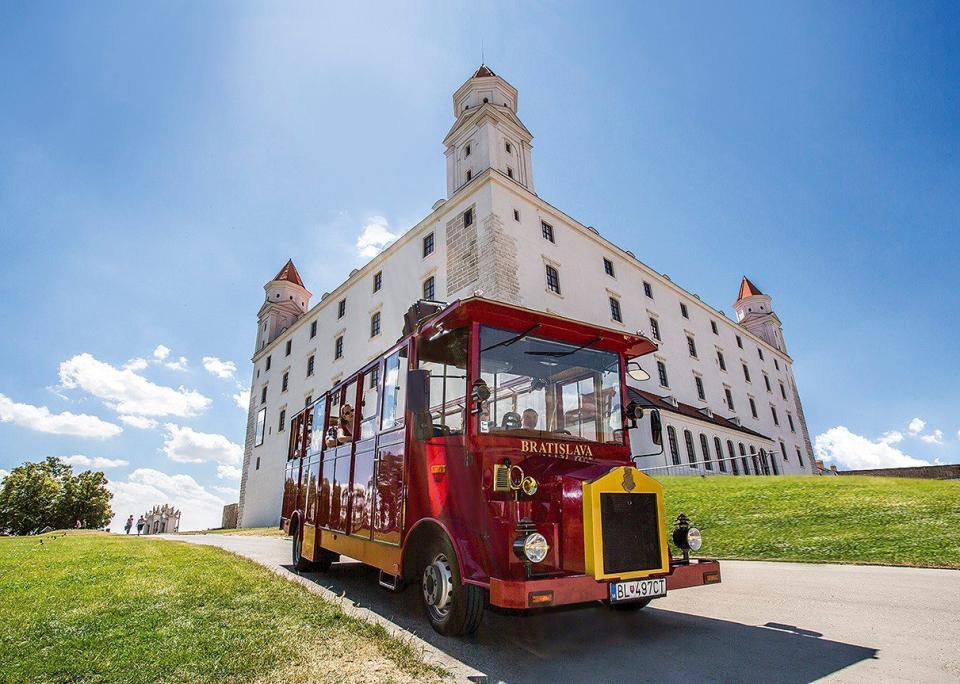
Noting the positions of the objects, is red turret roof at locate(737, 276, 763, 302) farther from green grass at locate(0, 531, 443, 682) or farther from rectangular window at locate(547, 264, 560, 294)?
green grass at locate(0, 531, 443, 682)

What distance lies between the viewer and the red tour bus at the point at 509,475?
427 centimetres

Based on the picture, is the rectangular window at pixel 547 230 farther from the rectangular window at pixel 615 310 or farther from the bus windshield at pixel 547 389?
the bus windshield at pixel 547 389

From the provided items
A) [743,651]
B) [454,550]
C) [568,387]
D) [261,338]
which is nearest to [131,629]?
[454,550]

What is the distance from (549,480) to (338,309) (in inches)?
1271

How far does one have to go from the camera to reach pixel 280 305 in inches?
1731

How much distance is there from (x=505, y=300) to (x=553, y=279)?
23.0 feet

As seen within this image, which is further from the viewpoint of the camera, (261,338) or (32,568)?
(261,338)

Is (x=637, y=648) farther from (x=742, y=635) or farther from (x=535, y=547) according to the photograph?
(x=535, y=547)

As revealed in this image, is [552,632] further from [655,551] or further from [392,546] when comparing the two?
[392,546]

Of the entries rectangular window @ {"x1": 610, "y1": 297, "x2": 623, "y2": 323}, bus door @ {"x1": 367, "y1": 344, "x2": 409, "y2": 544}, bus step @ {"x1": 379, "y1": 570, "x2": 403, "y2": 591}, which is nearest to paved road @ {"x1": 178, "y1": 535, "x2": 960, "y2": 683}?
bus step @ {"x1": 379, "y1": 570, "x2": 403, "y2": 591}

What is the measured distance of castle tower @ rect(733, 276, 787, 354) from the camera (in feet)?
172

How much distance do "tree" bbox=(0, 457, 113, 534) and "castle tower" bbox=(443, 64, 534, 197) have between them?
1467 inches

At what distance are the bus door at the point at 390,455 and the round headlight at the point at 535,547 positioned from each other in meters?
1.90

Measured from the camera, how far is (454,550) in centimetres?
452
